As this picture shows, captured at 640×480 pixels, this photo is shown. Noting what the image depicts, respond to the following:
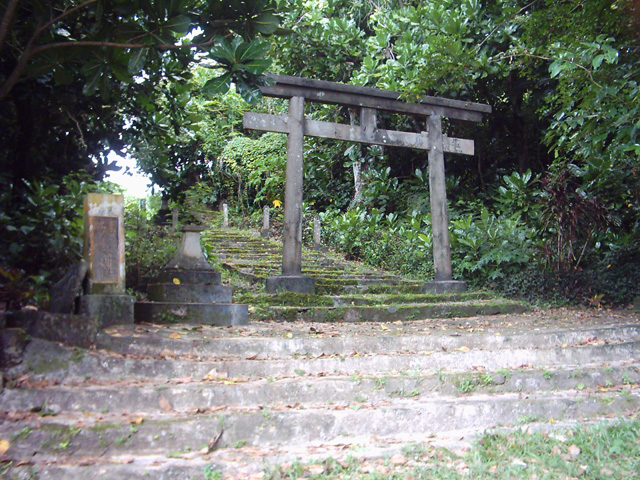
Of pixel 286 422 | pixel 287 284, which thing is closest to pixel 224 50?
pixel 286 422

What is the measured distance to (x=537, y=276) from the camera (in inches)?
380

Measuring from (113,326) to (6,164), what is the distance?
2420 mm

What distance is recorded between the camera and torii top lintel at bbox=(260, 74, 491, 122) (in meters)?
8.51

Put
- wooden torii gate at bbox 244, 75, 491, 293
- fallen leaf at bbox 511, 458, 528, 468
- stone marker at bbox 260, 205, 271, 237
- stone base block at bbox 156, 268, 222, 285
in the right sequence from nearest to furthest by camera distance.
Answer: fallen leaf at bbox 511, 458, 528, 468, stone base block at bbox 156, 268, 222, 285, wooden torii gate at bbox 244, 75, 491, 293, stone marker at bbox 260, 205, 271, 237

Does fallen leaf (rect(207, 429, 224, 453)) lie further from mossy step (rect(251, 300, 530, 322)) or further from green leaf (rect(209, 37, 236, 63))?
mossy step (rect(251, 300, 530, 322))

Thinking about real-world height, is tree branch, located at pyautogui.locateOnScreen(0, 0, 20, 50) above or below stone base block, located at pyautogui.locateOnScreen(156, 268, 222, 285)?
above

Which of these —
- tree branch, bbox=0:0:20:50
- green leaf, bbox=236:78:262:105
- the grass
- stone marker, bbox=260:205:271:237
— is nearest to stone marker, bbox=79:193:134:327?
tree branch, bbox=0:0:20:50

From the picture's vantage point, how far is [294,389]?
4277 millimetres

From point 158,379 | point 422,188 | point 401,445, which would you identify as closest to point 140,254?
point 158,379

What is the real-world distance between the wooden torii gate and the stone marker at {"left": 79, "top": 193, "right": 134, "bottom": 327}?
9.07 ft

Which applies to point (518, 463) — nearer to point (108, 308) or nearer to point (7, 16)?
point (108, 308)

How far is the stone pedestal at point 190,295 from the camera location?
20.6ft

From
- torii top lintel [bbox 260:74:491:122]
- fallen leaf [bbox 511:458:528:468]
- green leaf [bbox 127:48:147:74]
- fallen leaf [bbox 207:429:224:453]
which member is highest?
torii top lintel [bbox 260:74:491:122]

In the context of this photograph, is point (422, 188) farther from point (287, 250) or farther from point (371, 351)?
point (371, 351)
